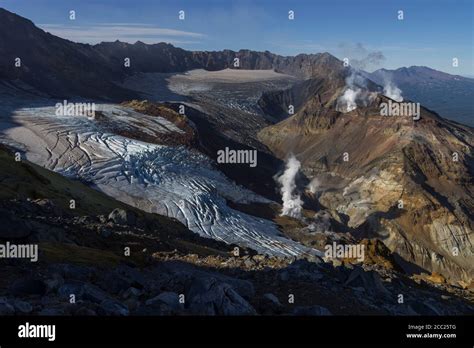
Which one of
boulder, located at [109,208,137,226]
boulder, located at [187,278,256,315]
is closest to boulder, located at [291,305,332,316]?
boulder, located at [187,278,256,315]

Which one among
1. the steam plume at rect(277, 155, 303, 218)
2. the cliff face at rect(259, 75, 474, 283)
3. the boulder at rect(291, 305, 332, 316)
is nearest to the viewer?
the boulder at rect(291, 305, 332, 316)

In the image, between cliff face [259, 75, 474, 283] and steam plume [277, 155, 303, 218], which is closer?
steam plume [277, 155, 303, 218]

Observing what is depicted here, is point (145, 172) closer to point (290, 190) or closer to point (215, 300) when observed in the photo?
point (290, 190)

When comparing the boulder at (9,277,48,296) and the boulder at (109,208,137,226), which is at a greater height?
the boulder at (9,277,48,296)

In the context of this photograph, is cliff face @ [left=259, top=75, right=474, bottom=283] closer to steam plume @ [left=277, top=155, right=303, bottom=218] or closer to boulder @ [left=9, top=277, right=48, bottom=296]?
steam plume @ [left=277, top=155, right=303, bottom=218]

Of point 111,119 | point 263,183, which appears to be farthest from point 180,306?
point 263,183

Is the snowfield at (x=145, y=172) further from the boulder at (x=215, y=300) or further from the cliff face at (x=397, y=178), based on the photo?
the boulder at (x=215, y=300)

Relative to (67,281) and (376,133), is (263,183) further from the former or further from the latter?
(67,281)

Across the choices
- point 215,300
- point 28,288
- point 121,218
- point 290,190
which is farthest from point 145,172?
point 215,300
